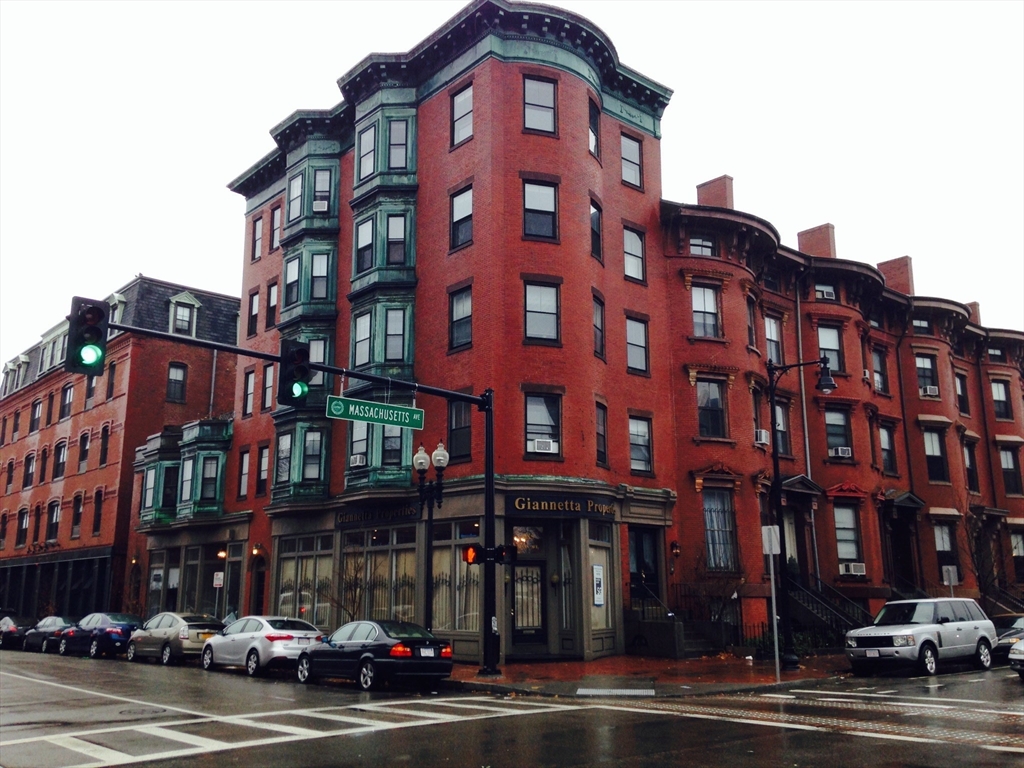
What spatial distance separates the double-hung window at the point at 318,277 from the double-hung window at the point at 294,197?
211cm

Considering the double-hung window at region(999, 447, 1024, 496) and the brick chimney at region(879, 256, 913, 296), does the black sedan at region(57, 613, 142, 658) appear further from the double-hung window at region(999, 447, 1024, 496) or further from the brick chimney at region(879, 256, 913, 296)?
the double-hung window at region(999, 447, 1024, 496)

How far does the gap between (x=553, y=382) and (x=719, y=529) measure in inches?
330

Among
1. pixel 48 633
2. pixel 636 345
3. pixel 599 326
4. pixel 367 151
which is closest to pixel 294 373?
pixel 599 326

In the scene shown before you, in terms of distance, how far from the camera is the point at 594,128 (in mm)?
30062

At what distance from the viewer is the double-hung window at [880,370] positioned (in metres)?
39.4

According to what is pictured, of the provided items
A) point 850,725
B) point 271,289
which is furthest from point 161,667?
point 850,725

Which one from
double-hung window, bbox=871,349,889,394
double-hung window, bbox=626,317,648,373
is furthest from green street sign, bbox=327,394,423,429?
double-hung window, bbox=871,349,889,394

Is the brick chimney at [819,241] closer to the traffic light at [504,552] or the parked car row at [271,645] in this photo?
the traffic light at [504,552]

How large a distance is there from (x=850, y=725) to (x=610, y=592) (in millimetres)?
14221

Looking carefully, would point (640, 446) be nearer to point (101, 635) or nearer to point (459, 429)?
point (459, 429)

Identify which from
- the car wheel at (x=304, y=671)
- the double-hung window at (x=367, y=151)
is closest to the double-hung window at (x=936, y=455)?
the double-hung window at (x=367, y=151)

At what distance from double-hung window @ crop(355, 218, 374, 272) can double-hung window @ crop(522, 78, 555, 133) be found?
21.6ft

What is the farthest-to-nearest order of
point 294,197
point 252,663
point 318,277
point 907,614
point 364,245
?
1. point 294,197
2. point 318,277
3. point 364,245
4. point 252,663
5. point 907,614

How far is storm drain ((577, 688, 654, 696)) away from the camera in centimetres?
1722
